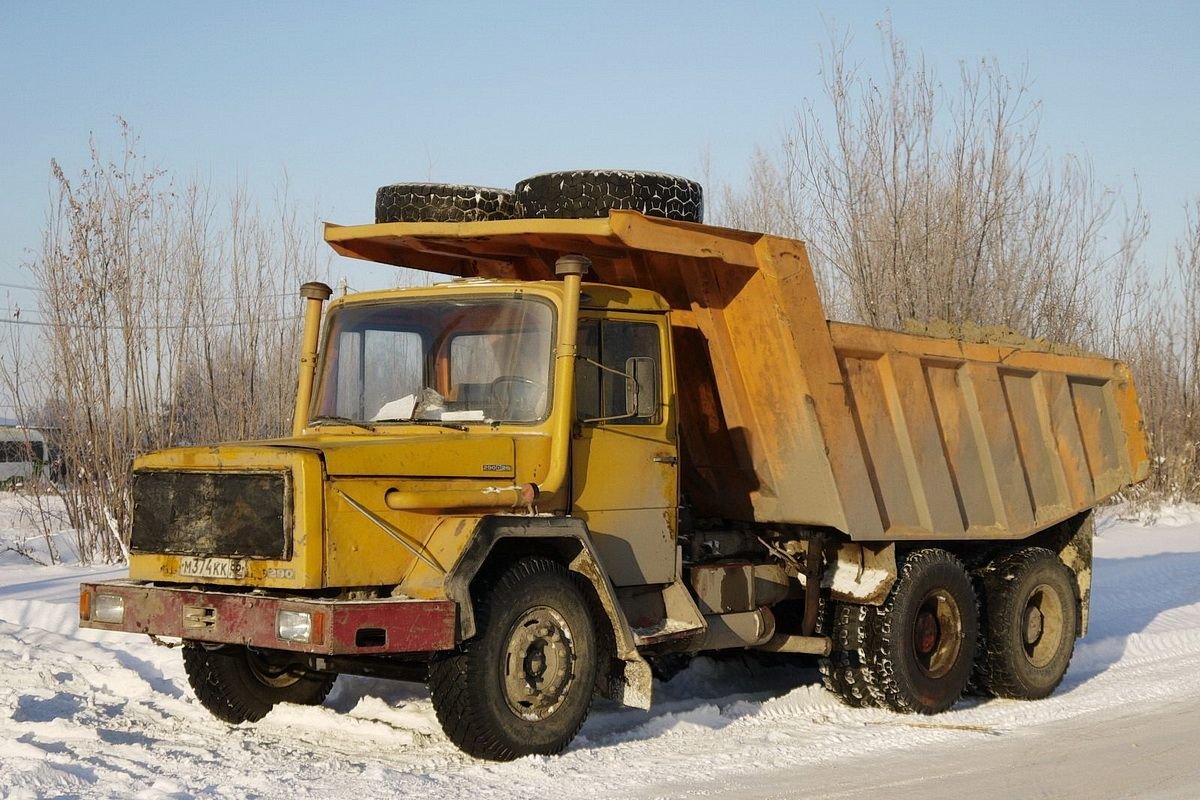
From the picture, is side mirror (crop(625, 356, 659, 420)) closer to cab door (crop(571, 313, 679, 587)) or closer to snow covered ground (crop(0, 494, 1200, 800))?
cab door (crop(571, 313, 679, 587))

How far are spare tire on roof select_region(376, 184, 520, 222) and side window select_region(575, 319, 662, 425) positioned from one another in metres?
1.12

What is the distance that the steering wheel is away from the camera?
7090 millimetres

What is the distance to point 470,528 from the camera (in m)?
6.57

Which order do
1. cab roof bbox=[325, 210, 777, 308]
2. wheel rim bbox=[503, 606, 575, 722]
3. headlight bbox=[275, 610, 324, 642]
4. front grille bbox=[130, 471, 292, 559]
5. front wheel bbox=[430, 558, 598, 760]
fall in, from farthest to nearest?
cab roof bbox=[325, 210, 777, 308] → wheel rim bbox=[503, 606, 575, 722] → front wheel bbox=[430, 558, 598, 760] → front grille bbox=[130, 471, 292, 559] → headlight bbox=[275, 610, 324, 642]

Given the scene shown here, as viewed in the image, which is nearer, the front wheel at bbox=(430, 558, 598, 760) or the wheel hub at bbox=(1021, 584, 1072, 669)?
the front wheel at bbox=(430, 558, 598, 760)

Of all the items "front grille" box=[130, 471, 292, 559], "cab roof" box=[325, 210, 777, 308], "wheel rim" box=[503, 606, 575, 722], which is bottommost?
"wheel rim" box=[503, 606, 575, 722]

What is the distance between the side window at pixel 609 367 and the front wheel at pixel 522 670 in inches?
35.6

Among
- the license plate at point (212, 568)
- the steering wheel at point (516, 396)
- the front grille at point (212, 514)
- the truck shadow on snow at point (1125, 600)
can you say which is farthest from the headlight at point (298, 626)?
the truck shadow on snow at point (1125, 600)

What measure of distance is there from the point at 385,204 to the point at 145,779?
3675mm

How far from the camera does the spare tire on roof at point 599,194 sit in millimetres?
7711

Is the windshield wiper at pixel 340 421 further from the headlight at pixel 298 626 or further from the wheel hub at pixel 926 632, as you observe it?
the wheel hub at pixel 926 632

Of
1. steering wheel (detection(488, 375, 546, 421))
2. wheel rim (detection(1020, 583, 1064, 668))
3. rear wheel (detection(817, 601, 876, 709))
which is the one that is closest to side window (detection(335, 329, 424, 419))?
steering wheel (detection(488, 375, 546, 421))

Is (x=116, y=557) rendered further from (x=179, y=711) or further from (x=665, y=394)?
(x=665, y=394)

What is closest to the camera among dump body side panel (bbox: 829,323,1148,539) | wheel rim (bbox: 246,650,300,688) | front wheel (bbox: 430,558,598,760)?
front wheel (bbox: 430,558,598,760)
